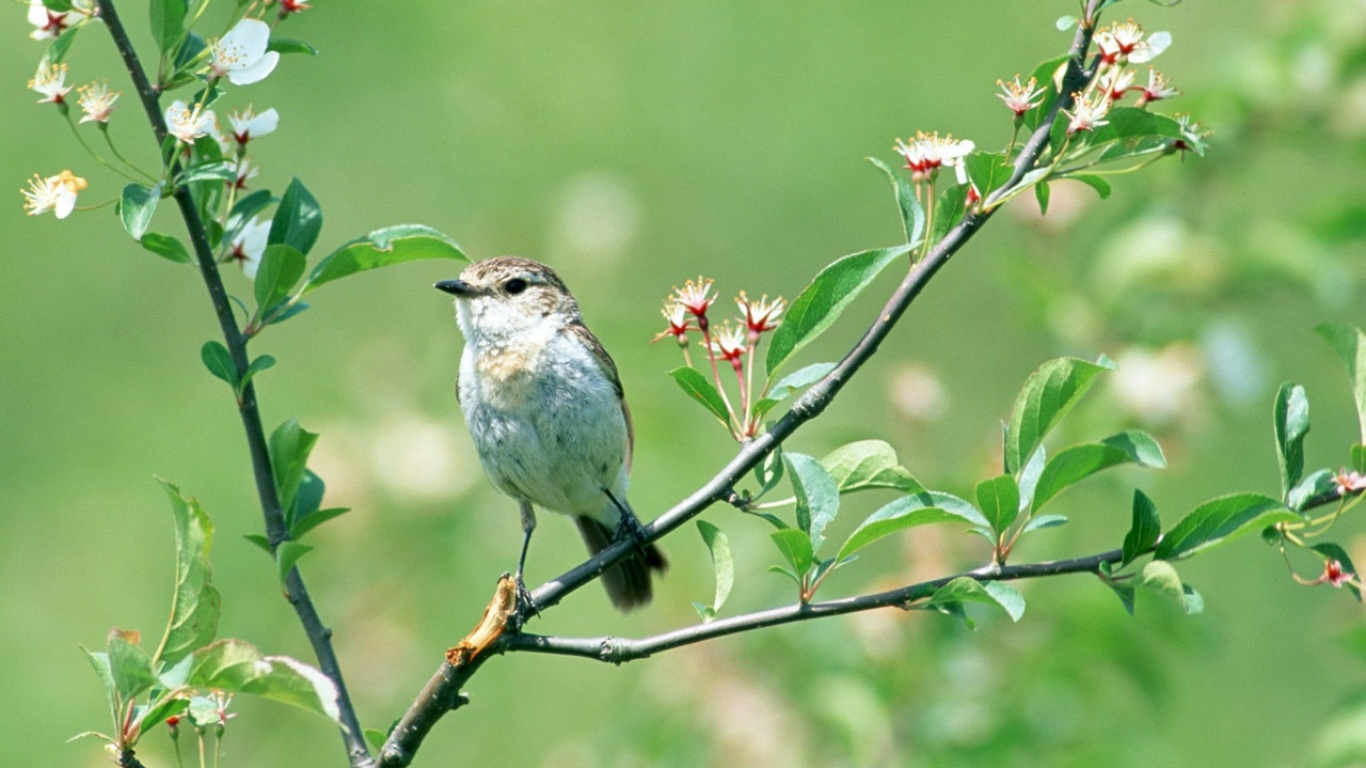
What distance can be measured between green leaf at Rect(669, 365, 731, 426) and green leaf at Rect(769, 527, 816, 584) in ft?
0.84

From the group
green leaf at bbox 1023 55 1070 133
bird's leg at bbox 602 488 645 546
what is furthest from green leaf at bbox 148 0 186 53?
bird's leg at bbox 602 488 645 546

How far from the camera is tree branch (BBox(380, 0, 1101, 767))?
83.2 inches

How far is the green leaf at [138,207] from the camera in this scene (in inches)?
85.7

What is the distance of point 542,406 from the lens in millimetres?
4211

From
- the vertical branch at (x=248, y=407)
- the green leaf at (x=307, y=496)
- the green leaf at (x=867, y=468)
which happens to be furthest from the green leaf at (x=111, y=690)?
the green leaf at (x=867, y=468)

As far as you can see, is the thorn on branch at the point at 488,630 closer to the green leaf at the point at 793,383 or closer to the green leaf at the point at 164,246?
the green leaf at the point at 793,383

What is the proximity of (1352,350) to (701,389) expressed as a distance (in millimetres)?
1041

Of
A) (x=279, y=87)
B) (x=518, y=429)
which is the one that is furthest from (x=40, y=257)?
(x=518, y=429)

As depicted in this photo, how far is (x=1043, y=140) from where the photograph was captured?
7.33 ft

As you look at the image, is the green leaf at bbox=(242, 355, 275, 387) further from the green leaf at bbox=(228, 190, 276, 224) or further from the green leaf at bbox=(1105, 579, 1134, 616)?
the green leaf at bbox=(1105, 579, 1134, 616)

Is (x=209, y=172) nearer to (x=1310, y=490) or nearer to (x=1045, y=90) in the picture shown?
(x=1045, y=90)

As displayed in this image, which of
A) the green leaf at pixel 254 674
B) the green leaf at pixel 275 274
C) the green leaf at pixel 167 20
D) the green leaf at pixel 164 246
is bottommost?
the green leaf at pixel 254 674

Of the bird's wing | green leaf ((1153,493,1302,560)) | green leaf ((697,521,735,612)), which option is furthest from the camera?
the bird's wing

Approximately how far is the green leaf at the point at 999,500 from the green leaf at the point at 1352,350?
1.86 feet
